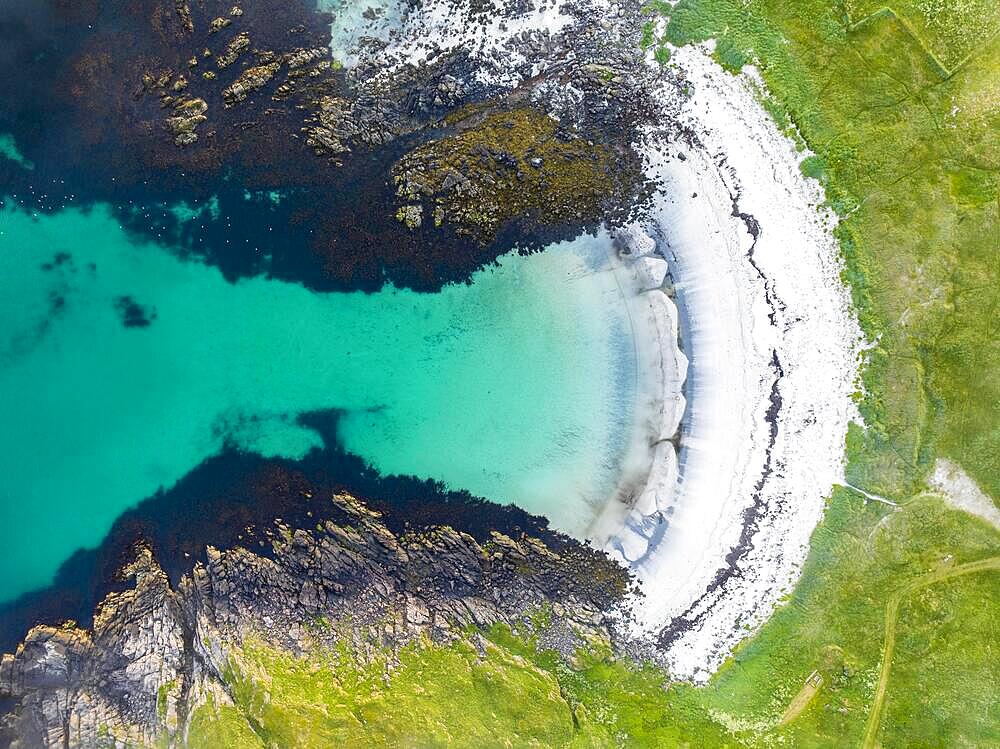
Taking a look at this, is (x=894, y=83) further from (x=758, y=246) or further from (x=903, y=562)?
(x=903, y=562)

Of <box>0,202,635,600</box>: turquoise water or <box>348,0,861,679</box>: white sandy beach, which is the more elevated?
<box>348,0,861,679</box>: white sandy beach

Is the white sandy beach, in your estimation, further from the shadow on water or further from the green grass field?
the shadow on water

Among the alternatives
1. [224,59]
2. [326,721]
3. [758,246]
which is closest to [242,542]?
[326,721]

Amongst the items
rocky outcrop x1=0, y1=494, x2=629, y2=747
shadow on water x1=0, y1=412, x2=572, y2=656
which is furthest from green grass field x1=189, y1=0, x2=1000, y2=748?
shadow on water x1=0, y1=412, x2=572, y2=656

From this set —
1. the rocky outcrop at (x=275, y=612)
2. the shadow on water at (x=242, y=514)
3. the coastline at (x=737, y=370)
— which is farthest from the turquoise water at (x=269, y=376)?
the coastline at (x=737, y=370)

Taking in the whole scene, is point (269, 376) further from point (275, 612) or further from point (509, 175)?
point (509, 175)
